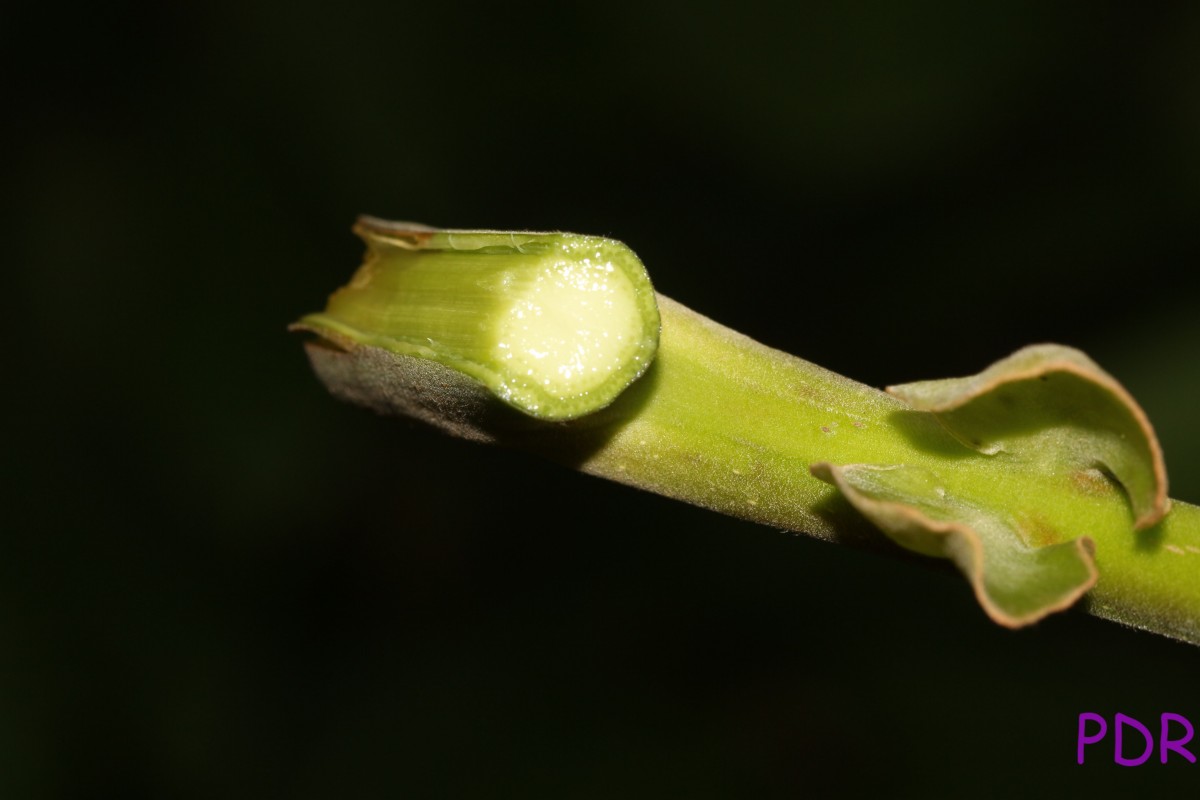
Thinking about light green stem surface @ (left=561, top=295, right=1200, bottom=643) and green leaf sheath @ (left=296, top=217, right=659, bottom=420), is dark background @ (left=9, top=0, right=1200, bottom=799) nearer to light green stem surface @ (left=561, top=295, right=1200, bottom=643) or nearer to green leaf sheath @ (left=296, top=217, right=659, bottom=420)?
light green stem surface @ (left=561, top=295, right=1200, bottom=643)

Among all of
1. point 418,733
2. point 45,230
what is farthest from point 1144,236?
point 45,230

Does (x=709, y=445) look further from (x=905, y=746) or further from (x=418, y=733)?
(x=418, y=733)

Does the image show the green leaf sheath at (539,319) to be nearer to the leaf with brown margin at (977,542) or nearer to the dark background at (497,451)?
the leaf with brown margin at (977,542)

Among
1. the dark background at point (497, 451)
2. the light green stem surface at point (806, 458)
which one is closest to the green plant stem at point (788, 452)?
the light green stem surface at point (806, 458)

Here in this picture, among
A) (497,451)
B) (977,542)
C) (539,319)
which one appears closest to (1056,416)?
(977,542)

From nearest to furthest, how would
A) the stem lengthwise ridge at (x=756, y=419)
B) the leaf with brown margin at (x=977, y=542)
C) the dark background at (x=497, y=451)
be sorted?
the leaf with brown margin at (x=977, y=542) < the stem lengthwise ridge at (x=756, y=419) < the dark background at (x=497, y=451)
